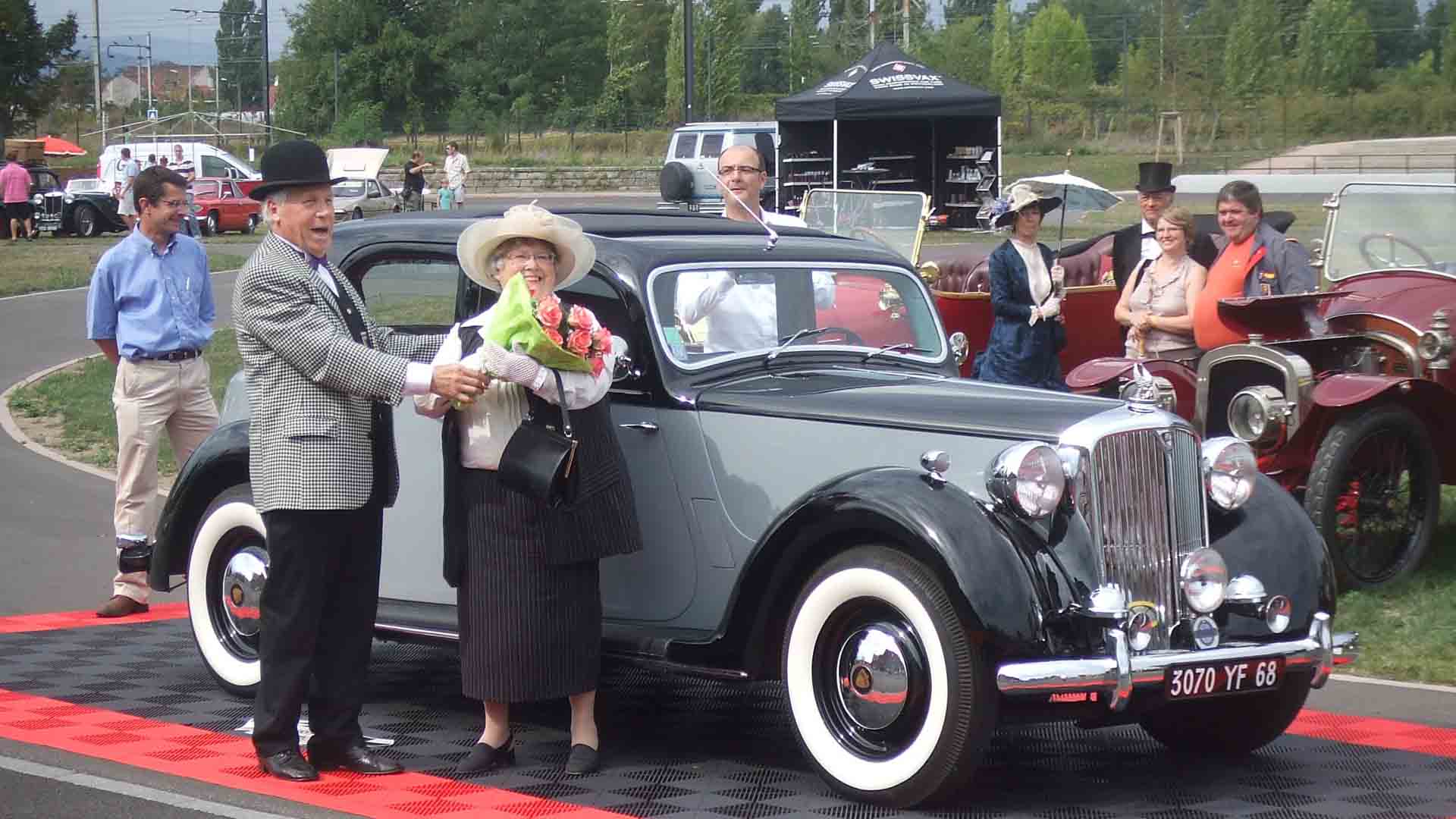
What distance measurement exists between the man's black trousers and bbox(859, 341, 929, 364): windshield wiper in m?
1.79

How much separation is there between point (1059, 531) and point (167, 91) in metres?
170

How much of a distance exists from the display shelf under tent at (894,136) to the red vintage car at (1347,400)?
18.2m

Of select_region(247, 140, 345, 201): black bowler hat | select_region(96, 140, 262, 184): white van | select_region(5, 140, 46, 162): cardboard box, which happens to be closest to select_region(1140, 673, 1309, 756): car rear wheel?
select_region(247, 140, 345, 201): black bowler hat

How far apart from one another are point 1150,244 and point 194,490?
587cm

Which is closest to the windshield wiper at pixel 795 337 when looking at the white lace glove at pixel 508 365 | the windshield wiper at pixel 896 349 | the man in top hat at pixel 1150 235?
the windshield wiper at pixel 896 349

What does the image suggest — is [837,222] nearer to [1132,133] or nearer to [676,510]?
[676,510]

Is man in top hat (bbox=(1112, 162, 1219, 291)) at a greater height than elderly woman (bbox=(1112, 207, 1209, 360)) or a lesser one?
greater

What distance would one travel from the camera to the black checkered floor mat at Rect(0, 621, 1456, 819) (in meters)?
4.93

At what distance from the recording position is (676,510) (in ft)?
17.9

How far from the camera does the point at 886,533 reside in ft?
15.8

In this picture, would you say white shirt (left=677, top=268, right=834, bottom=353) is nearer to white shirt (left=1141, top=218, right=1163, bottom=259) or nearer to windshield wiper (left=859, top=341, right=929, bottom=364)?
windshield wiper (left=859, top=341, right=929, bottom=364)

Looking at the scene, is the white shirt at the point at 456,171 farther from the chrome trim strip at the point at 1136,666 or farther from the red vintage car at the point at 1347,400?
the chrome trim strip at the point at 1136,666

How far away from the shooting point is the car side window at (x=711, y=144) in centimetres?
3197

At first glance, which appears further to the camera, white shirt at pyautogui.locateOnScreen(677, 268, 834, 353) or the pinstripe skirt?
white shirt at pyautogui.locateOnScreen(677, 268, 834, 353)
